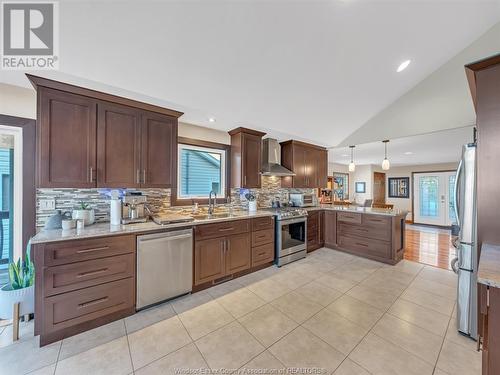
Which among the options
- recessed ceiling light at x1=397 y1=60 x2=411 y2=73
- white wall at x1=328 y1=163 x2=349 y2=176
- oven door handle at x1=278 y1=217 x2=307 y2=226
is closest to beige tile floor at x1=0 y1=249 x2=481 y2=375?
oven door handle at x1=278 y1=217 x2=307 y2=226

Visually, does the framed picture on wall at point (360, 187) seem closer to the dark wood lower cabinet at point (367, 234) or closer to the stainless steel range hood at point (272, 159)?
the dark wood lower cabinet at point (367, 234)

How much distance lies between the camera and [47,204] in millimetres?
2115

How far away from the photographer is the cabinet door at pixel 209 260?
251 centimetres

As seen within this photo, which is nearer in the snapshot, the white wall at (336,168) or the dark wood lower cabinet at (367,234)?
the dark wood lower cabinet at (367,234)

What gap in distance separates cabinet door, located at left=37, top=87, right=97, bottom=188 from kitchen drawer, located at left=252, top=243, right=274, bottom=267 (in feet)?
7.59

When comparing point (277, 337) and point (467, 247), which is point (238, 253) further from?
point (467, 247)

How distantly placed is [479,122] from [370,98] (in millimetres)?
2303

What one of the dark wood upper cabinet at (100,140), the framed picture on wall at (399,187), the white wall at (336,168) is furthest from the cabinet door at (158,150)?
the framed picture on wall at (399,187)

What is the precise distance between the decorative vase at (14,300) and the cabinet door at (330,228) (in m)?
4.58

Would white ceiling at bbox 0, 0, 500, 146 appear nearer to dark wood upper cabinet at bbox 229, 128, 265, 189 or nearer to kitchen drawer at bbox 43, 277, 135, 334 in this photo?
dark wood upper cabinet at bbox 229, 128, 265, 189

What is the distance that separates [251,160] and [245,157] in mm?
148

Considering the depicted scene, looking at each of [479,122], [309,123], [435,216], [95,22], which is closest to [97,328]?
[95,22]

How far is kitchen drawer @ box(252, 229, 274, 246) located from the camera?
3107 millimetres

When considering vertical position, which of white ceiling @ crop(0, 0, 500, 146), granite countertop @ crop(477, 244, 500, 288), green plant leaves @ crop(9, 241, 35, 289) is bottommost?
green plant leaves @ crop(9, 241, 35, 289)
